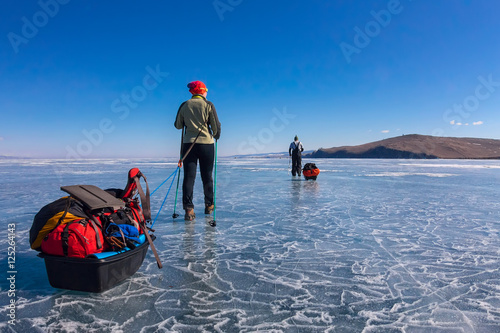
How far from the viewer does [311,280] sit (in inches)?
94.7

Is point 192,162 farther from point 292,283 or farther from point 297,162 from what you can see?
point 297,162

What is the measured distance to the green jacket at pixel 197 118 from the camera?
4.39 metres

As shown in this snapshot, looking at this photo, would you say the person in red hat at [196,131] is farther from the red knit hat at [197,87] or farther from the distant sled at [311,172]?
the distant sled at [311,172]

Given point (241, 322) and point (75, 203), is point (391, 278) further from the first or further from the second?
point (75, 203)

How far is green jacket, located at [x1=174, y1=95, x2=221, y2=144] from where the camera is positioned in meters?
4.39

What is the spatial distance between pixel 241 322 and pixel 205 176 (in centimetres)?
306

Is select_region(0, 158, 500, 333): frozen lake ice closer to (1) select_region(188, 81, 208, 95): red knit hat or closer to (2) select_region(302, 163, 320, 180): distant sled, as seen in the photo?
(1) select_region(188, 81, 208, 95): red knit hat

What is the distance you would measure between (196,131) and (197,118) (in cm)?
21

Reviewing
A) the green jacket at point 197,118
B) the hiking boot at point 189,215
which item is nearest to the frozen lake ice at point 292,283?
the hiking boot at point 189,215

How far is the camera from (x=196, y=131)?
441cm

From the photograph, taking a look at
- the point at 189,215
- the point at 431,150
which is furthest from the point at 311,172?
the point at 431,150

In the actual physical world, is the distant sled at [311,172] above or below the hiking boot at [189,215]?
above

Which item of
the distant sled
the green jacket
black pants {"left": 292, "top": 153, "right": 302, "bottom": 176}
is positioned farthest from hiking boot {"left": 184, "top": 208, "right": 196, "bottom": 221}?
black pants {"left": 292, "top": 153, "right": 302, "bottom": 176}

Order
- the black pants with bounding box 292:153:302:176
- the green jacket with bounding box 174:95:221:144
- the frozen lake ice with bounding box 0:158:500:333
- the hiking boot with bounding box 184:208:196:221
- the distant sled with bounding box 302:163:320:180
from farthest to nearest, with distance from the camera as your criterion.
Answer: the black pants with bounding box 292:153:302:176 → the distant sled with bounding box 302:163:320:180 → the hiking boot with bounding box 184:208:196:221 → the green jacket with bounding box 174:95:221:144 → the frozen lake ice with bounding box 0:158:500:333
